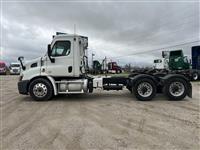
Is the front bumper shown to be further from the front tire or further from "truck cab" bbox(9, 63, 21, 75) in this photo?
"truck cab" bbox(9, 63, 21, 75)

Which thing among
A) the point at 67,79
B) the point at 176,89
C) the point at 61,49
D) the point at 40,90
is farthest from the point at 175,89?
the point at 40,90

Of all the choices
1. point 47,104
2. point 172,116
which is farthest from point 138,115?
point 47,104

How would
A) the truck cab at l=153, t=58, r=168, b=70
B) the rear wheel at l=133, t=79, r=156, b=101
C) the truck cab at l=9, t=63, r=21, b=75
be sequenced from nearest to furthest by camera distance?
the rear wheel at l=133, t=79, r=156, b=101, the truck cab at l=153, t=58, r=168, b=70, the truck cab at l=9, t=63, r=21, b=75

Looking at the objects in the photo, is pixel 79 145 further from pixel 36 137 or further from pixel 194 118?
pixel 194 118

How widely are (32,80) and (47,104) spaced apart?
1.42 metres

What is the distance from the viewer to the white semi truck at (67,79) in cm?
793

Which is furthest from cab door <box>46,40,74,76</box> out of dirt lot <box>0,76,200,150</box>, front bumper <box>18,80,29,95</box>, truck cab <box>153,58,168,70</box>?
truck cab <box>153,58,168,70</box>

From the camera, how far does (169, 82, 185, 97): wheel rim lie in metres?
7.98

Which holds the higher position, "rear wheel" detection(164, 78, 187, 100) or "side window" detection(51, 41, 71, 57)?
"side window" detection(51, 41, 71, 57)

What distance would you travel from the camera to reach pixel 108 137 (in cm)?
399

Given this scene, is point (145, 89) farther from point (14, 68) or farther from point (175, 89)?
point (14, 68)

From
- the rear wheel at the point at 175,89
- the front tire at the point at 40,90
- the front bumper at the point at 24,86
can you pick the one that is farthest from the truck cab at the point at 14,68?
the rear wheel at the point at 175,89

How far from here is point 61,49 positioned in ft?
26.6

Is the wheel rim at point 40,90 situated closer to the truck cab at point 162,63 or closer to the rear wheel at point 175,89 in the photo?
the rear wheel at point 175,89
